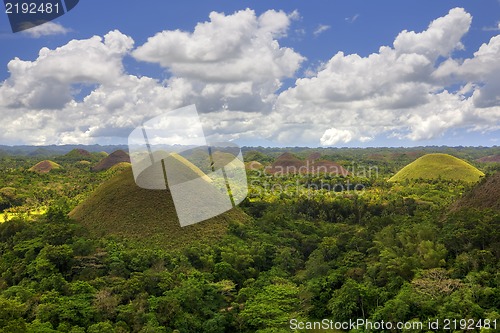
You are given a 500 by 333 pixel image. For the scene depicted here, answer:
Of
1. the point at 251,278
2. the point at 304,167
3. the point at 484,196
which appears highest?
the point at 304,167

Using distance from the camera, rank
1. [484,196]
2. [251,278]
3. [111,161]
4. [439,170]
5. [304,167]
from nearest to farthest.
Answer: [251,278]
[484,196]
[439,170]
[304,167]
[111,161]

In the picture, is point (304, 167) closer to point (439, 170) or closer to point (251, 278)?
point (439, 170)

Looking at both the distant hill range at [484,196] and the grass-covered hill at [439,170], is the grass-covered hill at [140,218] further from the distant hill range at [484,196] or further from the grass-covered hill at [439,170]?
the grass-covered hill at [439,170]

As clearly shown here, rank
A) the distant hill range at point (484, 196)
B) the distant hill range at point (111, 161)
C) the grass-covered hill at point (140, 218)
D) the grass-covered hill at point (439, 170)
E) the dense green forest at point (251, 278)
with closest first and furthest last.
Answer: the dense green forest at point (251, 278)
the grass-covered hill at point (140, 218)
the distant hill range at point (484, 196)
the grass-covered hill at point (439, 170)
the distant hill range at point (111, 161)

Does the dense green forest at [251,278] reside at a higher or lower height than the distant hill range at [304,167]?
lower

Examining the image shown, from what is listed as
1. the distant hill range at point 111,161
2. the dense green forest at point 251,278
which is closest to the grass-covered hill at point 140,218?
the dense green forest at point 251,278

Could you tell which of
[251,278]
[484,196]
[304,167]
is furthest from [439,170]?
[251,278]

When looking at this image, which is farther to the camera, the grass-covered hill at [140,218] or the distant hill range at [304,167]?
the distant hill range at [304,167]

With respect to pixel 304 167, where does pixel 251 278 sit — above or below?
below
